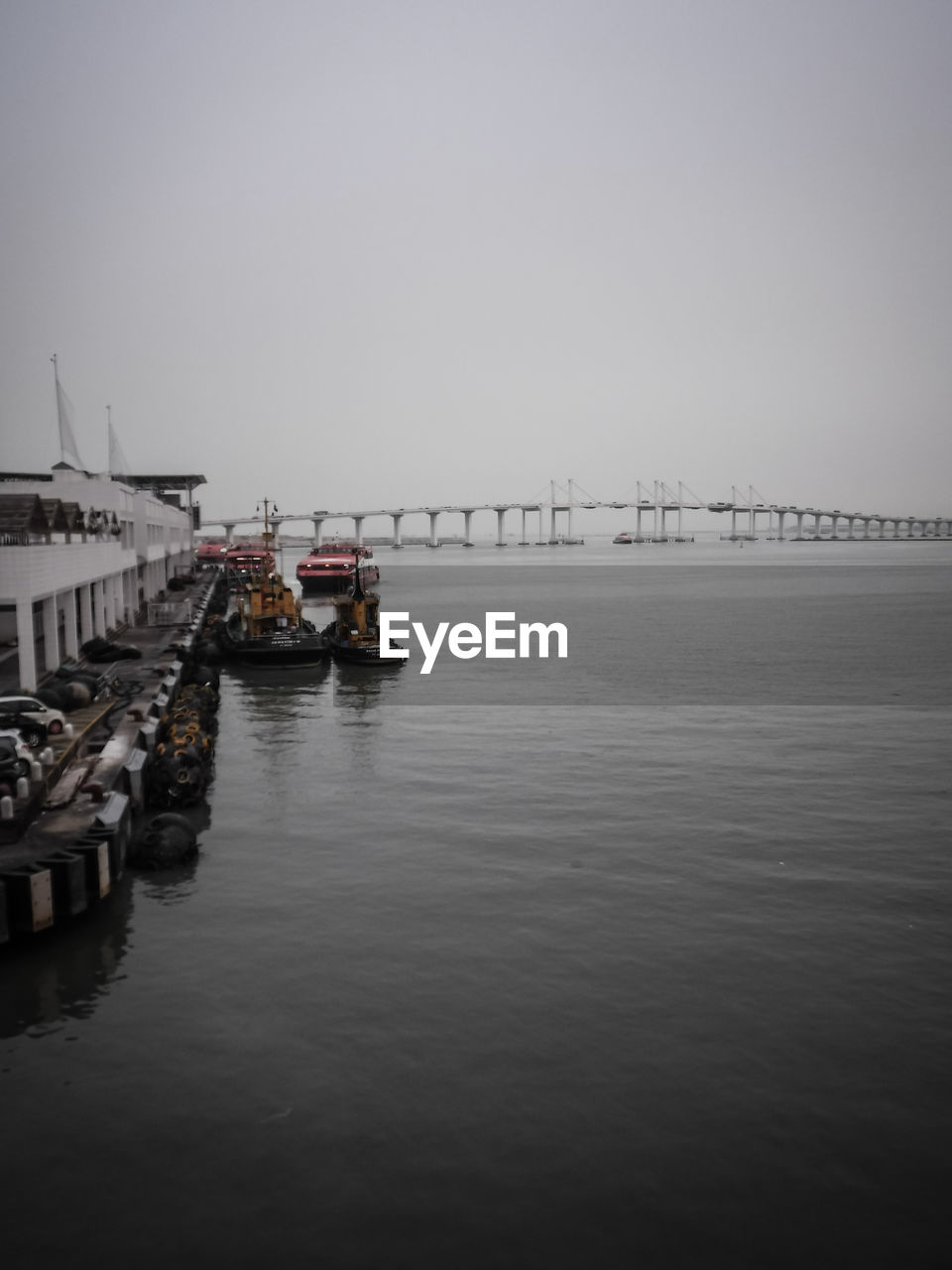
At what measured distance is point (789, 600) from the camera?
110750 millimetres

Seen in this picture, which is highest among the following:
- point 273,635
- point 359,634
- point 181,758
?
point 273,635

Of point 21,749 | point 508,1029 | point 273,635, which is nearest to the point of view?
point 508,1029

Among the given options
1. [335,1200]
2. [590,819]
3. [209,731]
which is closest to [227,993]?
[335,1200]

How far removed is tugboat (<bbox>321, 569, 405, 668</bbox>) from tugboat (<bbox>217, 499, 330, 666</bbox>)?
1.00m

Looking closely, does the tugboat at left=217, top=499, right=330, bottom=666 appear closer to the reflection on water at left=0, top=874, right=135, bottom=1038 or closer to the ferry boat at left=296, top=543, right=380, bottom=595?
the reflection on water at left=0, top=874, right=135, bottom=1038

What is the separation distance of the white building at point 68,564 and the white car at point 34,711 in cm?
536

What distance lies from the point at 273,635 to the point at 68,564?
51.0 ft

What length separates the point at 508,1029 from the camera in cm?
1496

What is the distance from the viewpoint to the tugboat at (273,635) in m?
52.5

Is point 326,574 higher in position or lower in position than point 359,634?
higher

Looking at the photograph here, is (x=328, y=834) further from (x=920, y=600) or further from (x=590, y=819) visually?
(x=920, y=600)

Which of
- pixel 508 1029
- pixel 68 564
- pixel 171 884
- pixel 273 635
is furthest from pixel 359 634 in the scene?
pixel 508 1029

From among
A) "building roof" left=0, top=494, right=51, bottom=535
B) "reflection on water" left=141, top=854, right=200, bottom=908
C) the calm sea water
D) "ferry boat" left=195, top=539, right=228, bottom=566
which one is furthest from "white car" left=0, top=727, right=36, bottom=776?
"ferry boat" left=195, top=539, right=228, bottom=566

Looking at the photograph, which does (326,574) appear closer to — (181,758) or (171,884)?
(181,758)
